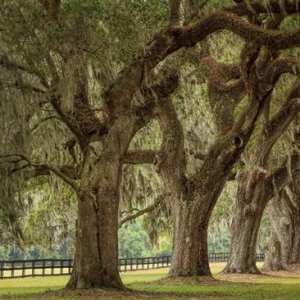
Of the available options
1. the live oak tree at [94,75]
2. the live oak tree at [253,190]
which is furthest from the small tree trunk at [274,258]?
the live oak tree at [94,75]

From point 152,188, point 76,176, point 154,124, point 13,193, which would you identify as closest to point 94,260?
point 13,193

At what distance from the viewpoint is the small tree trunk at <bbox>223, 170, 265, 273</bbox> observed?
26203 millimetres

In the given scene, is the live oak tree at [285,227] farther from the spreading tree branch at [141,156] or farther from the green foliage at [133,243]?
the green foliage at [133,243]

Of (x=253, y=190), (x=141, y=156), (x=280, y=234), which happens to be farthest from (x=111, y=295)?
(x=280, y=234)

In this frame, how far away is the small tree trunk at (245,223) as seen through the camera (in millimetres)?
26203

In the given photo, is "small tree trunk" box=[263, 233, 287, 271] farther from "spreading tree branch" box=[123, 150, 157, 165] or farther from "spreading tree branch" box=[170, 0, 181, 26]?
"spreading tree branch" box=[170, 0, 181, 26]

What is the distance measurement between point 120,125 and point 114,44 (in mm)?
1863

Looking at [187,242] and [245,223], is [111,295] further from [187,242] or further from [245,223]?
[245,223]

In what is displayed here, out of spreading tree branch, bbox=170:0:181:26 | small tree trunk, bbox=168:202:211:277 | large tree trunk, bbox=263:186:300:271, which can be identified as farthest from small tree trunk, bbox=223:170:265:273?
spreading tree branch, bbox=170:0:181:26

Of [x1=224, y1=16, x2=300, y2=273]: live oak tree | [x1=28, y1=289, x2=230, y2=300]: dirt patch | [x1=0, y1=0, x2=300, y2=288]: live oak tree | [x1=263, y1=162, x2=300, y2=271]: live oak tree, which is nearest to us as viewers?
[x1=28, y1=289, x2=230, y2=300]: dirt patch

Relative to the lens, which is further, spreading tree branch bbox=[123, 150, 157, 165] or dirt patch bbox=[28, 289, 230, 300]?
spreading tree branch bbox=[123, 150, 157, 165]

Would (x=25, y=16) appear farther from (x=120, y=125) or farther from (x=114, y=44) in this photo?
(x=120, y=125)

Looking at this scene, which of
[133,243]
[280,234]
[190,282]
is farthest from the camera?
[133,243]

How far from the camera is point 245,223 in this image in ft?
86.5
